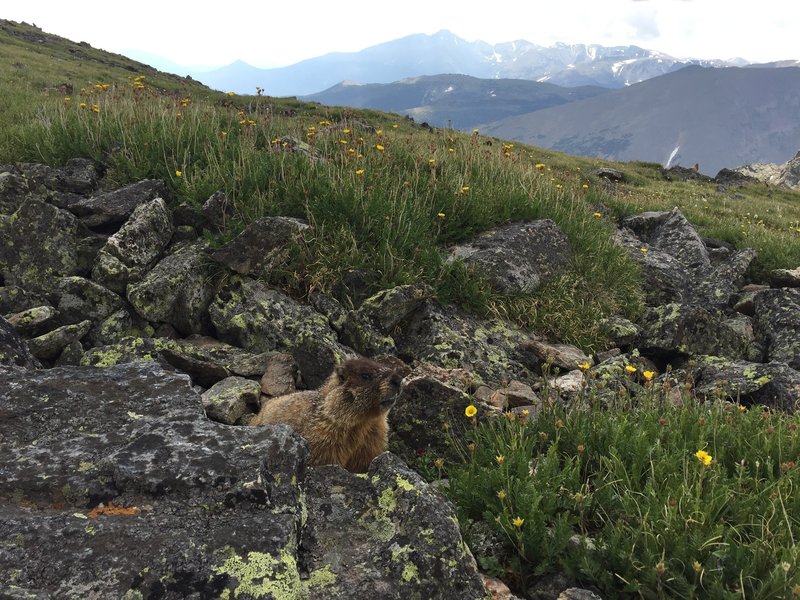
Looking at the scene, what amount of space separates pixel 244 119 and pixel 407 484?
11.1 m

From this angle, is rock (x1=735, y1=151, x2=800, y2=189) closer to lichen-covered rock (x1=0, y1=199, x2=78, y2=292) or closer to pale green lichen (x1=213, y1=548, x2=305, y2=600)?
lichen-covered rock (x1=0, y1=199, x2=78, y2=292)

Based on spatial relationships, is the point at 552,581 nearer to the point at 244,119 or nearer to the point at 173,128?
the point at 173,128

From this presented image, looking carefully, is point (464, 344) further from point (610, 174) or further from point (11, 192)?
point (610, 174)

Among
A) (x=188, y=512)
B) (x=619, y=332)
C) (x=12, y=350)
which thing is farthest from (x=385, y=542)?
(x=619, y=332)

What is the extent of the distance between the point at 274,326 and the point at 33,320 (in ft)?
8.92

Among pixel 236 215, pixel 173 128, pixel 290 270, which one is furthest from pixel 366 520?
pixel 173 128

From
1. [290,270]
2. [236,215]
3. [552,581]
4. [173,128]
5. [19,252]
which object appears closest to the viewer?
[552,581]

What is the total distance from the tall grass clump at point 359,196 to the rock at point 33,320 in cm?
252

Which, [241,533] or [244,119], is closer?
[241,533]

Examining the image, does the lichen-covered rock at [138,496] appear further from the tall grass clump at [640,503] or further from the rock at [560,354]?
the rock at [560,354]

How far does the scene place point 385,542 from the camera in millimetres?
3295

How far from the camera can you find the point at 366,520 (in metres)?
3.51

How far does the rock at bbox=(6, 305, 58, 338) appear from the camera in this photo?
6102 mm

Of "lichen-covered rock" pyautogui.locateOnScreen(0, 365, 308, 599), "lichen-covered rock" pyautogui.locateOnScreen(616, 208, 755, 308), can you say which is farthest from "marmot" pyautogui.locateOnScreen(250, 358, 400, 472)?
"lichen-covered rock" pyautogui.locateOnScreen(616, 208, 755, 308)
